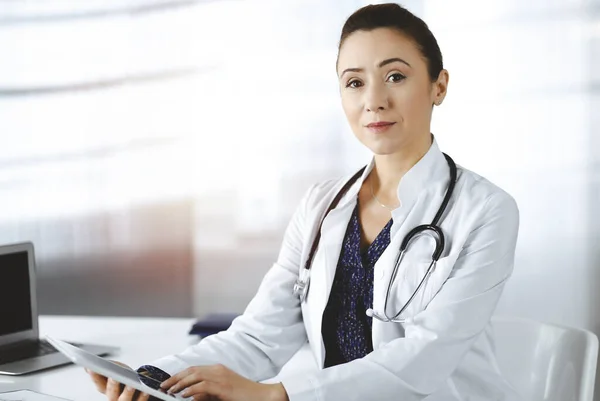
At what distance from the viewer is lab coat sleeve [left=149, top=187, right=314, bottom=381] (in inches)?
58.8

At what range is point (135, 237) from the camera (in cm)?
276

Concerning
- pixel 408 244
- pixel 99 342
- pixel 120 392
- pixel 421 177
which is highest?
pixel 421 177

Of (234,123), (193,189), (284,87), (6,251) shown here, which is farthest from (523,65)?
(6,251)

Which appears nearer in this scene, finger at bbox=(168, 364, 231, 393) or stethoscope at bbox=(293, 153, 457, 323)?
finger at bbox=(168, 364, 231, 393)

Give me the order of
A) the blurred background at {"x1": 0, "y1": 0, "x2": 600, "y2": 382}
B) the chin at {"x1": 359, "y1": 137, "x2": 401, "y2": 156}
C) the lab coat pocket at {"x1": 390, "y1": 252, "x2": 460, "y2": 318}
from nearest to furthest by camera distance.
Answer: the lab coat pocket at {"x1": 390, "y1": 252, "x2": 460, "y2": 318}
the chin at {"x1": 359, "y1": 137, "x2": 401, "y2": 156}
the blurred background at {"x1": 0, "y1": 0, "x2": 600, "y2": 382}

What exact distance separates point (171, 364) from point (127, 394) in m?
0.17

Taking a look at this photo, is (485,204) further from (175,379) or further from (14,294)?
(14,294)

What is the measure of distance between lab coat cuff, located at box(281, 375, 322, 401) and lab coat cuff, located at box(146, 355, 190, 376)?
0.85 ft

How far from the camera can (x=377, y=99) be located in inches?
55.5

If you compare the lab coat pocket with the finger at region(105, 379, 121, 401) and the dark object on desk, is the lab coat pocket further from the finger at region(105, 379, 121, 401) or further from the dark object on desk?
the dark object on desk

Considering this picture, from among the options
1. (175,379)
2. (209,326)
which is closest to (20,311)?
(209,326)

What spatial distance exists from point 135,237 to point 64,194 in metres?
0.32

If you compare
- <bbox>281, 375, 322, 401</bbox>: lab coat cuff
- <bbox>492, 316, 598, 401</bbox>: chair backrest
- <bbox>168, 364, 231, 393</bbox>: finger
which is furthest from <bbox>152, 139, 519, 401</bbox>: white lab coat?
<bbox>492, 316, 598, 401</bbox>: chair backrest

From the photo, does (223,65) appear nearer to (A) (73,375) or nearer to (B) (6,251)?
(B) (6,251)
